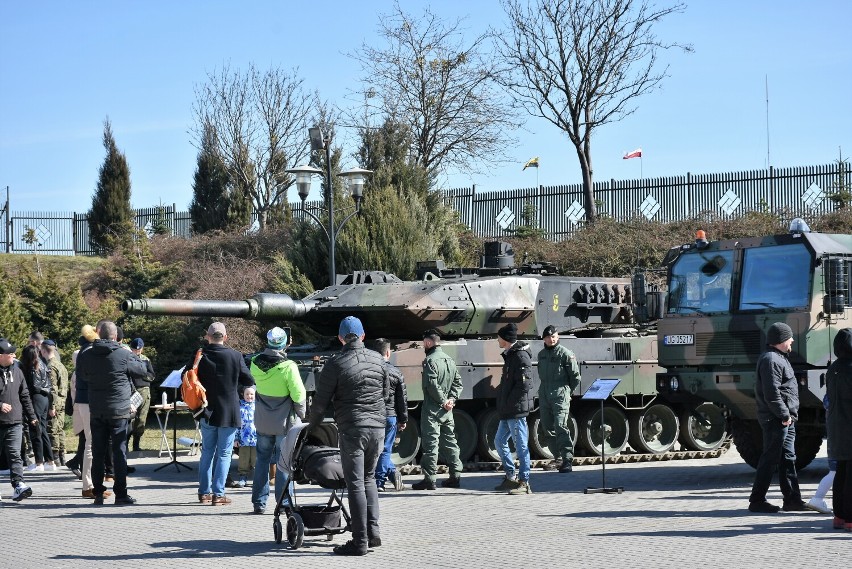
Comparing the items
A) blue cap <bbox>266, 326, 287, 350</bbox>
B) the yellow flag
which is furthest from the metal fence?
blue cap <bbox>266, 326, 287, 350</bbox>

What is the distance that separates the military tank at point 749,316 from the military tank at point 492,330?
1.59 metres

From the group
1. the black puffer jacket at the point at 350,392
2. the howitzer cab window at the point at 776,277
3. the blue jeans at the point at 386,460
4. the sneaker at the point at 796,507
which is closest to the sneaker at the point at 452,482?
the blue jeans at the point at 386,460

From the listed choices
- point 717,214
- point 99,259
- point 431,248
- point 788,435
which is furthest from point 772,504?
point 99,259

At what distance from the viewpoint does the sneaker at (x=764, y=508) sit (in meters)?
12.0

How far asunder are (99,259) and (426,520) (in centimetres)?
3377

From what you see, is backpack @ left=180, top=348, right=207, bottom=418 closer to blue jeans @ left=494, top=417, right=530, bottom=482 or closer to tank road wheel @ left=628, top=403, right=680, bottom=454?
blue jeans @ left=494, top=417, right=530, bottom=482

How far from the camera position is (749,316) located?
15047 millimetres

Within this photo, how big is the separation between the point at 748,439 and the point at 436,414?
12.2 ft

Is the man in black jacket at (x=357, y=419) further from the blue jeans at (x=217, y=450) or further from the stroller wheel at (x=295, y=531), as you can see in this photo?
the blue jeans at (x=217, y=450)

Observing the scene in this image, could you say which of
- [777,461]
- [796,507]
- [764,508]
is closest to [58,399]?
[764,508]

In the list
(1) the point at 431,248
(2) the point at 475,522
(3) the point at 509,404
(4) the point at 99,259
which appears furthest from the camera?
(4) the point at 99,259

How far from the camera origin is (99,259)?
1730 inches

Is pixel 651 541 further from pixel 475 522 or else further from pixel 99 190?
pixel 99 190

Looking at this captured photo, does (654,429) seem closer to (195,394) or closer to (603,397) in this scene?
(603,397)
